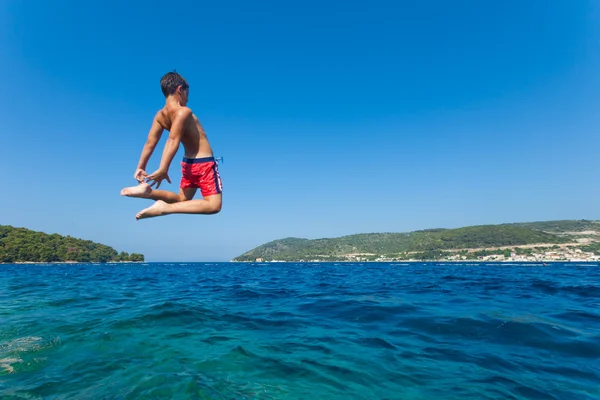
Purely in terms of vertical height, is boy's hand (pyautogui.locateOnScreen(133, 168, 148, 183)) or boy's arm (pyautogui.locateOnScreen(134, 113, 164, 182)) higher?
boy's arm (pyautogui.locateOnScreen(134, 113, 164, 182))

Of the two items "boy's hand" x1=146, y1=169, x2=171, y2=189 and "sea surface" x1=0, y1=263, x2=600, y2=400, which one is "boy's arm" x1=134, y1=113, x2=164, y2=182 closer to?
"boy's hand" x1=146, y1=169, x2=171, y2=189

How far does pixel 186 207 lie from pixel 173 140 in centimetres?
130

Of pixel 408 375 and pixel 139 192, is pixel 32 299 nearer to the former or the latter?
pixel 139 192

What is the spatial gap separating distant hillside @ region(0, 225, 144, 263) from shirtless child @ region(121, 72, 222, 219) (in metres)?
140

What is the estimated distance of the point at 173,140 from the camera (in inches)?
202

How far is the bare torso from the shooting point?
5.44 meters

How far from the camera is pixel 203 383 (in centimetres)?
491

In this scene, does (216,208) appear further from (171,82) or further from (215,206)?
(171,82)

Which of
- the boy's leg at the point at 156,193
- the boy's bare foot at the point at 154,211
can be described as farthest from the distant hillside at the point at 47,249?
the boy's bare foot at the point at 154,211

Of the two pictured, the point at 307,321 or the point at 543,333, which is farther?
the point at 307,321

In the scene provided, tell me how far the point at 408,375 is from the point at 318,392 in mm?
1740

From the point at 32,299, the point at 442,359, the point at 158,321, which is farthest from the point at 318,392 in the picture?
the point at 32,299

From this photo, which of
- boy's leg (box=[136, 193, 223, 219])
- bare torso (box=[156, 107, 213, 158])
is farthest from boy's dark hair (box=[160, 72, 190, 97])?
boy's leg (box=[136, 193, 223, 219])

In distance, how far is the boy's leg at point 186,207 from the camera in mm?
5539
